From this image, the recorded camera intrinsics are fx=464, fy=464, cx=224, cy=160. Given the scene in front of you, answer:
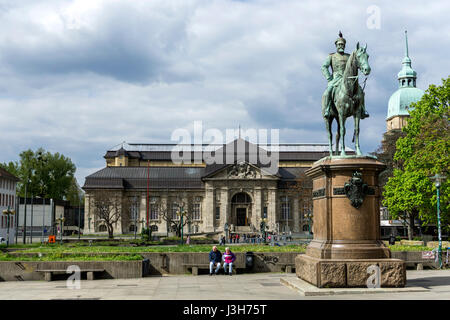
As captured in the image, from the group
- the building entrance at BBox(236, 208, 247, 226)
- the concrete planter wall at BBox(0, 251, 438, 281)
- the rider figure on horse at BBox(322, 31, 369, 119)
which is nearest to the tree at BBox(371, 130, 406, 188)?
the concrete planter wall at BBox(0, 251, 438, 281)

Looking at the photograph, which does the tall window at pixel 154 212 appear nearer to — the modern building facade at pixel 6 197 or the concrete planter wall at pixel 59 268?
the modern building facade at pixel 6 197

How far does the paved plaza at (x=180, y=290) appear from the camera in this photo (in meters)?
12.5

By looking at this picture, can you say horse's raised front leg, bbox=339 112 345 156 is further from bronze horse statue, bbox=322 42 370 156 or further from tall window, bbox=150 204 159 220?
tall window, bbox=150 204 159 220

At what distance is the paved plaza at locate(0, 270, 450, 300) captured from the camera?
41.0 feet

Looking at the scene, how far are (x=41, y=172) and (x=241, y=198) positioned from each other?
45655 millimetres

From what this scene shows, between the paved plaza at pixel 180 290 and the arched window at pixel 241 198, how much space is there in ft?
258

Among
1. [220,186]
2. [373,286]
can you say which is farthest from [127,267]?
[220,186]

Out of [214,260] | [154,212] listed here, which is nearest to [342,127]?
[214,260]

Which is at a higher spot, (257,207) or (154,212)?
(257,207)

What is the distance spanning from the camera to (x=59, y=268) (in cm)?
1900

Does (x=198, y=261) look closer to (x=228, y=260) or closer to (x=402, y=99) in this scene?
(x=228, y=260)

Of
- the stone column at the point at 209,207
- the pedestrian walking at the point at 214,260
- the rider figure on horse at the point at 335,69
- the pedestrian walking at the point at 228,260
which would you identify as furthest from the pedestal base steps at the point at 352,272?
the stone column at the point at 209,207
